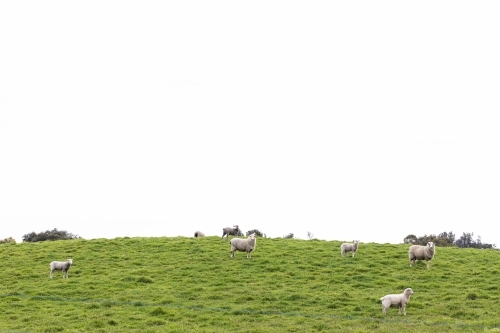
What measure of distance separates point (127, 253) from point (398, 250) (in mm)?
18166

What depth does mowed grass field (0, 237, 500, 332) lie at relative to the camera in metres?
24.5

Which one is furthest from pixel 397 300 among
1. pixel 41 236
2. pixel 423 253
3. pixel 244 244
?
pixel 41 236

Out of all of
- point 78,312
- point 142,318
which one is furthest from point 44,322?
point 142,318

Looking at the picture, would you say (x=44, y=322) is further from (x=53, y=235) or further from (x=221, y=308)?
(x=53, y=235)

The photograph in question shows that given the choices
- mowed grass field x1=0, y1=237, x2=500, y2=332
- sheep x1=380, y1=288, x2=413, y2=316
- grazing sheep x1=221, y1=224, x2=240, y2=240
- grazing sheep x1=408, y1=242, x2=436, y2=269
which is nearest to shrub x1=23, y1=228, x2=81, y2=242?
mowed grass field x1=0, y1=237, x2=500, y2=332

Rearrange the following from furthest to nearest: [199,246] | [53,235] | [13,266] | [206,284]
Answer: [53,235]
[199,246]
[13,266]
[206,284]

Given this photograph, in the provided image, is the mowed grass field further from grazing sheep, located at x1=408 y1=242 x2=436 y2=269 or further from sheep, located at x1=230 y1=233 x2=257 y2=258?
sheep, located at x1=230 y1=233 x2=257 y2=258

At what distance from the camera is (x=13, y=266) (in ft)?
125

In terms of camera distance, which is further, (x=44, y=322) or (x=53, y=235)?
(x=53, y=235)

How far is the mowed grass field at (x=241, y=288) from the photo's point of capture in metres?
24.5

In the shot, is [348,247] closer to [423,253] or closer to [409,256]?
[409,256]

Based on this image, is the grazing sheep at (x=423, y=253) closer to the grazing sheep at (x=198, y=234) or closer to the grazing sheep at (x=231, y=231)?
the grazing sheep at (x=231, y=231)

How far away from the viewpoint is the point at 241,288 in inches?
1182

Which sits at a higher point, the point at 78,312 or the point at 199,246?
the point at 199,246
